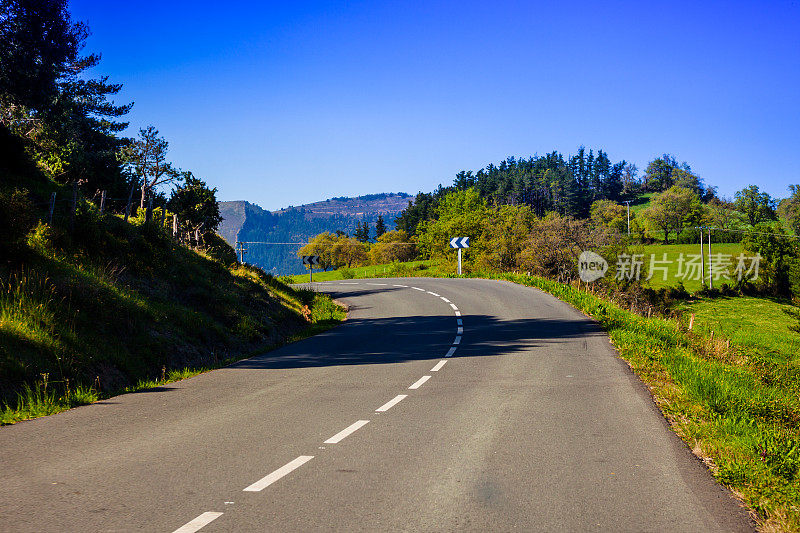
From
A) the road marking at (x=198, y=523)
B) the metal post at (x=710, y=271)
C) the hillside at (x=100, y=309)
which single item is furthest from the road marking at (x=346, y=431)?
the metal post at (x=710, y=271)

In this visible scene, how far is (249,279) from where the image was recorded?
2061 cm

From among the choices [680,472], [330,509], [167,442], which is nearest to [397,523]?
[330,509]

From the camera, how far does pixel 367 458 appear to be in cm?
537

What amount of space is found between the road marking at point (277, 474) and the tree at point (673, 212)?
14167 centimetres

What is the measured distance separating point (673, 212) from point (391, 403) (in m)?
Result: 144

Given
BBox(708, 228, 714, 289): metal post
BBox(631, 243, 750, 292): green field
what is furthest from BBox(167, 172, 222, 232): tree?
BBox(708, 228, 714, 289): metal post

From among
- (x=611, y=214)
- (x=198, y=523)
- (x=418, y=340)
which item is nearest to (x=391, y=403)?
(x=198, y=523)

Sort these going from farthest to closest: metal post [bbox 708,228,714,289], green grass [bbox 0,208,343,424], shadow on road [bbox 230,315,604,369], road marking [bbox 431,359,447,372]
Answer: metal post [bbox 708,228,714,289] < shadow on road [bbox 230,315,604,369] < road marking [bbox 431,359,447,372] < green grass [bbox 0,208,343,424]

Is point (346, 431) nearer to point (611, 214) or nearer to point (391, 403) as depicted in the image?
point (391, 403)

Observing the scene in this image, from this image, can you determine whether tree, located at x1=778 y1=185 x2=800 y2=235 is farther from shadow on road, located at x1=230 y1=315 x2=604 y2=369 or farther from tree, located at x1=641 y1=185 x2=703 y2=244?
shadow on road, located at x1=230 y1=315 x2=604 y2=369

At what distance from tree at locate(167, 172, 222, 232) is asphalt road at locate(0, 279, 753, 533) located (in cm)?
2078

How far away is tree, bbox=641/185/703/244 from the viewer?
441 ft

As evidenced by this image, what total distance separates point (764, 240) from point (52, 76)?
90260 mm

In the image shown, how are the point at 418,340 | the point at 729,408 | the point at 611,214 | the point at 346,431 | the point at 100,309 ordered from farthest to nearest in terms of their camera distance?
the point at 611,214
the point at 418,340
the point at 100,309
the point at 729,408
the point at 346,431
